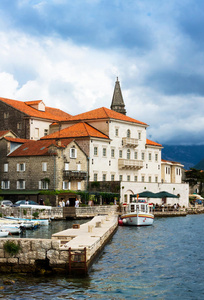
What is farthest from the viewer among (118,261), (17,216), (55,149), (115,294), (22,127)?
(22,127)

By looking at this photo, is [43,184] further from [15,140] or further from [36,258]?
[36,258]

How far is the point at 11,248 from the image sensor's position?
24.7m

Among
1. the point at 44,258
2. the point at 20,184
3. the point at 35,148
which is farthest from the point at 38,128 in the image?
the point at 44,258

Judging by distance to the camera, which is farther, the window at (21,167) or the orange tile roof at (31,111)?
the orange tile roof at (31,111)

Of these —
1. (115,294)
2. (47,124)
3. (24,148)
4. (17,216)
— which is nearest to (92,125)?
(47,124)

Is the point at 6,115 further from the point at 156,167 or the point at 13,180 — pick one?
the point at 156,167

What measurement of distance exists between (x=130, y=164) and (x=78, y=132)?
12.4 metres

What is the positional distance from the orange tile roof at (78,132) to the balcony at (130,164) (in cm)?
553

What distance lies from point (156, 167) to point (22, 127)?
1087 inches

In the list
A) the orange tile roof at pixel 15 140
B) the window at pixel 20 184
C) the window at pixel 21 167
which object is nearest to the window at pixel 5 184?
the window at pixel 20 184

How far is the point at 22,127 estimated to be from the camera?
295 feet

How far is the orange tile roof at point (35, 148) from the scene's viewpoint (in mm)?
76875

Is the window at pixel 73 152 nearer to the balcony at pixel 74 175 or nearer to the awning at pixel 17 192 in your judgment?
the balcony at pixel 74 175

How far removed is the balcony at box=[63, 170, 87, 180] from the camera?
7581cm
